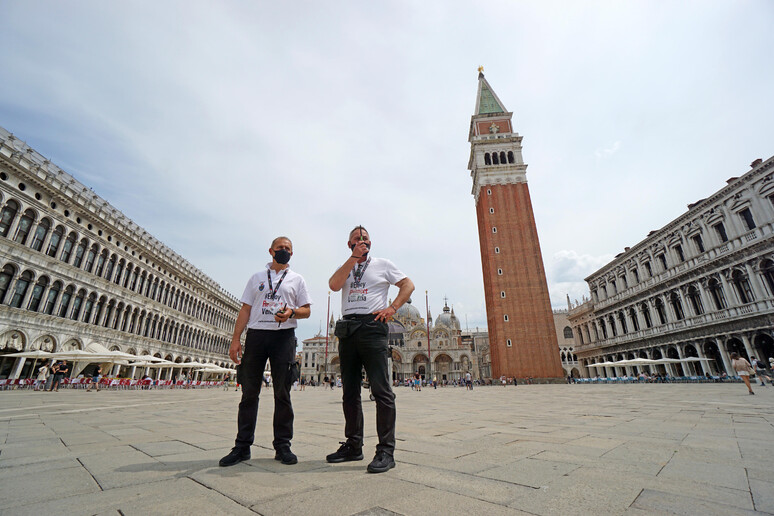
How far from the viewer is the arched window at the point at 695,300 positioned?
84.1 ft

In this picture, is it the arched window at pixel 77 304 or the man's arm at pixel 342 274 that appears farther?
the arched window at pixel 77 304

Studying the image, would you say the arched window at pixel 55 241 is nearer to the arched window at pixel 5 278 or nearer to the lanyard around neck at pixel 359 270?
the arched window at pixel 5 278

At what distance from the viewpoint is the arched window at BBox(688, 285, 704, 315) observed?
84.1ft

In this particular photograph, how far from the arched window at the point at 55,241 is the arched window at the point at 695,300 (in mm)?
43149

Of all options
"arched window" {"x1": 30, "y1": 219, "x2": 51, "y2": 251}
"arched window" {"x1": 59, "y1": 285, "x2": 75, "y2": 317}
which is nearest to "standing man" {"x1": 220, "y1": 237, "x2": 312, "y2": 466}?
"arched window" {"x1": 30, "y1": 219, "x2": 51, "y2": 251}

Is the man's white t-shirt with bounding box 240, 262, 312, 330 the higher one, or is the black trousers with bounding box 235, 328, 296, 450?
the man's white t-shirt with bounding box 240, 262, 312, 330

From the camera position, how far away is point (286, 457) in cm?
267

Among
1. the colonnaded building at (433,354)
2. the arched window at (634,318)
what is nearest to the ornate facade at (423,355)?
the colonnaded building at (433,354)

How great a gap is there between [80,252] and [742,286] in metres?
43.1

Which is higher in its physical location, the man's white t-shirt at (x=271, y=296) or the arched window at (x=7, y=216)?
the arched window at (x=7, y=216)

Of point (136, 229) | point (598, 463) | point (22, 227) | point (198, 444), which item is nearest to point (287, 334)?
point (198, 444)

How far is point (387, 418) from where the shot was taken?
2.70 m

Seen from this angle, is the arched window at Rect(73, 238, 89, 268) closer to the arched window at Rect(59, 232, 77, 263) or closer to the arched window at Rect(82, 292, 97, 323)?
the arched window at Rect(59, 232, 77, 263)

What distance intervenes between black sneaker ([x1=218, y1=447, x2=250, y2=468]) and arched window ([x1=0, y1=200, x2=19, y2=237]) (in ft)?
82.6
